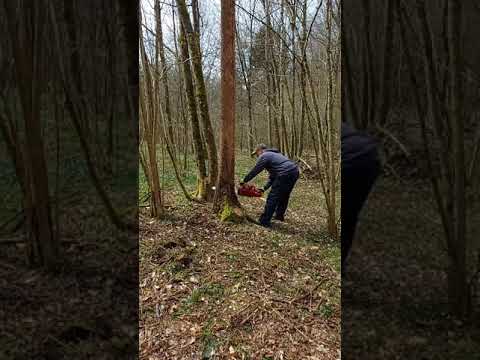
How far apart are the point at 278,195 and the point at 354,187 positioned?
3.93m

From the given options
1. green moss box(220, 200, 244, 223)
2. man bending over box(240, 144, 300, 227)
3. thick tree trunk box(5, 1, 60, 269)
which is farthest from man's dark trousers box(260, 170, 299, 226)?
thick tree trunk box(5, 1, 60, 269)

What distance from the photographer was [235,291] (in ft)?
10.9

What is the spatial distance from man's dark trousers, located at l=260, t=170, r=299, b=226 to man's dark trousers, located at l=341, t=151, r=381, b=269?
3.81 m

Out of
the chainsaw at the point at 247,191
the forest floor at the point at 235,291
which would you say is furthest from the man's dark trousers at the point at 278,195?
the chainsaw at the point at 247,191

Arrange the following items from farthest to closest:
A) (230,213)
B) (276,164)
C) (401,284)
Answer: (276,164), (230,213), (401,284)

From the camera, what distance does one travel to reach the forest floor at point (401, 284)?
1.29 m

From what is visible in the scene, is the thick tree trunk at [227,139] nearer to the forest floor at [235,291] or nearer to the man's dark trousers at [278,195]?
the forest floor at [235,291]

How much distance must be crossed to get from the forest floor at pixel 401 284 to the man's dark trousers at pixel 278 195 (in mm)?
3817

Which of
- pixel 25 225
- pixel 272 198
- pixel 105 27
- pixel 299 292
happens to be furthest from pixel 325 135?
pixel 25 225

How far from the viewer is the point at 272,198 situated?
5.26 m

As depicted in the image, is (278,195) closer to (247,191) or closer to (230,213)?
(230,213)

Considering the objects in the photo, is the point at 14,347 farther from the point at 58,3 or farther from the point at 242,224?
the point at 242,224

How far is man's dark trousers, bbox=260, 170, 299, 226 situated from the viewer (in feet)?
17.1

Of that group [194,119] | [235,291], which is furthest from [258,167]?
[235,291]
